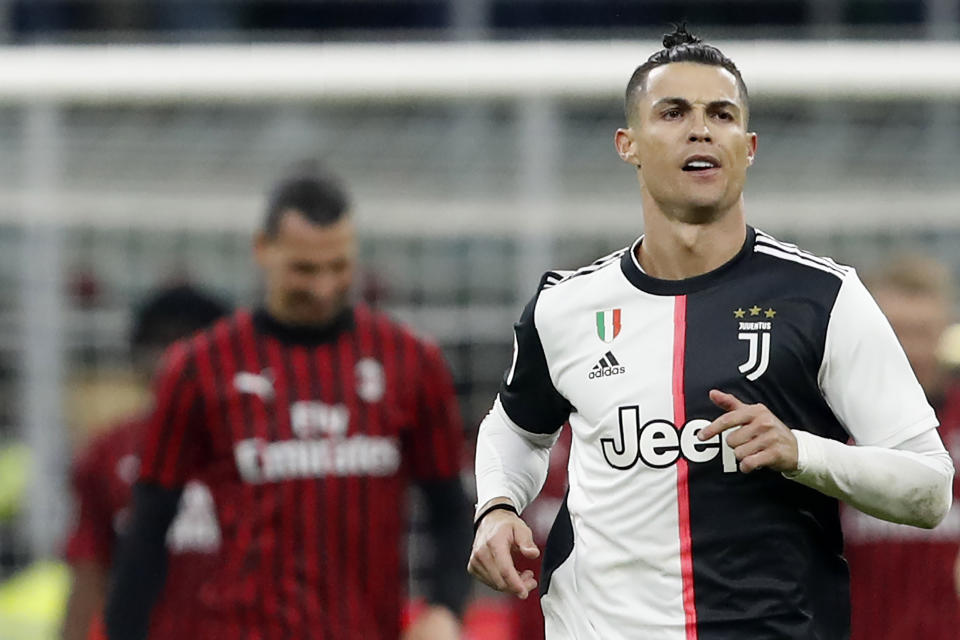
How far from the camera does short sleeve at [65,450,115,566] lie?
206 inches

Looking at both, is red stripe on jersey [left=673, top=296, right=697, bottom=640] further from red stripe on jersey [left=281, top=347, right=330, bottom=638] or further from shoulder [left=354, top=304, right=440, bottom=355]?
shoulder [left=354, top=304, right=440, bottom=355]

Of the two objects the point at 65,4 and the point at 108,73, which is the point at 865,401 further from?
the point at 65,4

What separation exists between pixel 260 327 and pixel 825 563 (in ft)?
6.74

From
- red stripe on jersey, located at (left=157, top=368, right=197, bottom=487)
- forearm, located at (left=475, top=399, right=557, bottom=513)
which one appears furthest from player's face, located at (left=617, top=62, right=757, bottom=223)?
red stripe on jersey, located at (left=157, top=368, right=197, bottom=487)

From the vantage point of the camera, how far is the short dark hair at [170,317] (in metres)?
5.57

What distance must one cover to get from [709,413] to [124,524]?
270cm

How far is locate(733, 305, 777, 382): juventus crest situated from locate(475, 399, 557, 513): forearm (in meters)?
0.53

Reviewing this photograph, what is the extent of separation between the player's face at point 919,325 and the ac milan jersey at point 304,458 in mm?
1321

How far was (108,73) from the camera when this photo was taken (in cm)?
580

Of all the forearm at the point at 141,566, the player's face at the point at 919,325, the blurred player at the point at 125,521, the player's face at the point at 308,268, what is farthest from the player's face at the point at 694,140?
the blurred player at the point at 125,521

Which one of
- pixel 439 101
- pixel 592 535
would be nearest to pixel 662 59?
pixel 592 535

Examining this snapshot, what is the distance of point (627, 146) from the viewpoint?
3172 mm

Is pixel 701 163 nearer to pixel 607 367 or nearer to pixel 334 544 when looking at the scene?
pixel 607 367

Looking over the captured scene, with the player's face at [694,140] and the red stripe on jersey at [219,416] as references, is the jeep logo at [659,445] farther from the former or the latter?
the red stripe on jersey at [219,416]
